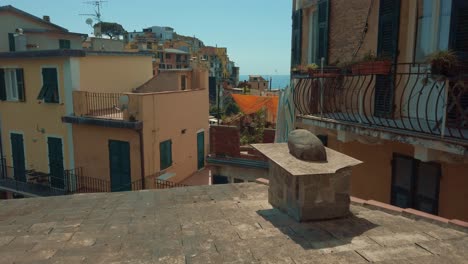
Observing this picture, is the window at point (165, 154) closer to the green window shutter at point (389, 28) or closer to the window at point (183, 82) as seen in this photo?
the window at point (183, 82)

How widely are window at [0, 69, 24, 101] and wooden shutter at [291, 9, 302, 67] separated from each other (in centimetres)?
1289

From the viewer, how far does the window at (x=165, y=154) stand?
15.0 metres

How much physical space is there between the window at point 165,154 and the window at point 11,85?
765 cm

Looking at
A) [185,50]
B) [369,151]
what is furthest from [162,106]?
[185,50]

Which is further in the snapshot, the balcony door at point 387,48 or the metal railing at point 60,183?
the metal railing at point 60,183

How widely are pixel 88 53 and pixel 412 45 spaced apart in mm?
13177

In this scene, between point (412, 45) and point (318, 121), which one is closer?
point (412, 45)

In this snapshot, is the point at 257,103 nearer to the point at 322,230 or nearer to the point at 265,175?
the point at 265,175

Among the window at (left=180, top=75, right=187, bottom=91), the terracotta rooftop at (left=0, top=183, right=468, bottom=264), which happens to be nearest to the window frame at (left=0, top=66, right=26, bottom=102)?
the window at (left=180, top=75, right=187, bottom=91)

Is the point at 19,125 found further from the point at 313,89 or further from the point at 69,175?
the point at 313,89

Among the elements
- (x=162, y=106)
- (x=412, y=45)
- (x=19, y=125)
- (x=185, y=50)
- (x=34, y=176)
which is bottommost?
(x=34, y=176)

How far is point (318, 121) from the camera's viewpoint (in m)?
7.70

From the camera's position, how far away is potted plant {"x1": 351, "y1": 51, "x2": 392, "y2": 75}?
6305mm

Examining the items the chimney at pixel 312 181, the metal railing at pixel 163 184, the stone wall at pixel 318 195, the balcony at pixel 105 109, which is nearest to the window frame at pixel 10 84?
the balcony at pixel 105 109
